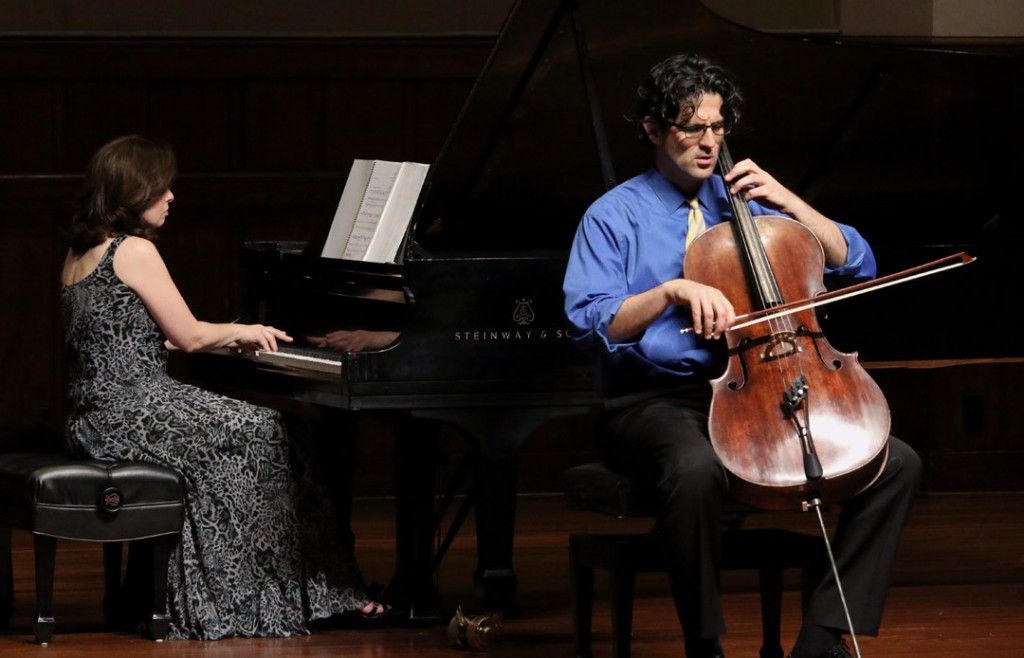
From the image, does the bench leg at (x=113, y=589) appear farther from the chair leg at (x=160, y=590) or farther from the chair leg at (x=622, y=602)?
the chair leg at (x=622, y=602)

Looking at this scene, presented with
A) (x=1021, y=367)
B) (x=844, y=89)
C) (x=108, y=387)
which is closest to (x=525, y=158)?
(x=844, y=89)

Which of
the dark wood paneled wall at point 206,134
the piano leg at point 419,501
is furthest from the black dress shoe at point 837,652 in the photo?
the dark wood paneled wall at point 206,134

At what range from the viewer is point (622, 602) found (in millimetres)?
3117

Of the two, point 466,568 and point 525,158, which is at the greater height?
point 525,158

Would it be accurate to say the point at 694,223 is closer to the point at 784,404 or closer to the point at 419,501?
the point at 784,404

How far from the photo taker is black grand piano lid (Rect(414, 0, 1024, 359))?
411 cm

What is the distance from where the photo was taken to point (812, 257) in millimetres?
3102

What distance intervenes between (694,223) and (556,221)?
49.0 inches

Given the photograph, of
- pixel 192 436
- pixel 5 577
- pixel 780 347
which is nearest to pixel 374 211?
pixel 192 436

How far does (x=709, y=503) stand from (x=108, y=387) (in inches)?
70.1

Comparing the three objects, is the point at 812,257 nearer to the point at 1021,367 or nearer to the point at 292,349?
the point at 292,349

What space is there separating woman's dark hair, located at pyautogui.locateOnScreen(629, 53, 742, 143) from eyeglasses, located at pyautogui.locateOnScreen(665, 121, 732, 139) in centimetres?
2

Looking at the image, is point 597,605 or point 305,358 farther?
point 597,605

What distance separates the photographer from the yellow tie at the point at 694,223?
3264 millimetres
